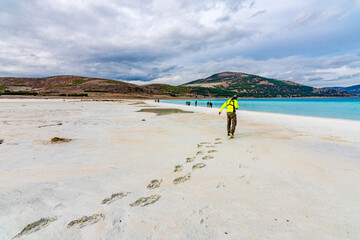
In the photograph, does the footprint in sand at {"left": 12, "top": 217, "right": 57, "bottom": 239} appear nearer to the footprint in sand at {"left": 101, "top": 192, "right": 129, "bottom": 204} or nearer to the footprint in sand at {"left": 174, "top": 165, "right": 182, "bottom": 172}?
the footprint in sand at {"left": 101, "top": 192, "right": 129, "bottom": 204}

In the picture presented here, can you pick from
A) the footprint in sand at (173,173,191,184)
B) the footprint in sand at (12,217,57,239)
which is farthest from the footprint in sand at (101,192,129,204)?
the footprint in sand at (173,173,191,184)

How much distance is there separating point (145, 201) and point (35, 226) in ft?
5.68

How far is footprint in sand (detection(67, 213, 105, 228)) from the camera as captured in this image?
2788 millimetres

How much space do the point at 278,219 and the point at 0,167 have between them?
7.03m

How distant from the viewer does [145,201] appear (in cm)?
348

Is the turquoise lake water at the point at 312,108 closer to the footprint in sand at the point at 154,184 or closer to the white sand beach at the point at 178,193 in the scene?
the white sand beach at the point at 178,193

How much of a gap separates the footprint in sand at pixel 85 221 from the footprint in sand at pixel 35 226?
1.24 feet

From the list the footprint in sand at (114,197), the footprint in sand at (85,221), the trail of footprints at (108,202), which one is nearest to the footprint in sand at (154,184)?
the trail of footprints at (108,202)

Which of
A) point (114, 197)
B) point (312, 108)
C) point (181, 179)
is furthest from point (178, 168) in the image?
point (312, 108)

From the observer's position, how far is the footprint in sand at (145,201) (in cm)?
338

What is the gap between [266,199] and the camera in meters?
3.57

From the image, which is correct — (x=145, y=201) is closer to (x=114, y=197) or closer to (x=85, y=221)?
(x=114, y=197)

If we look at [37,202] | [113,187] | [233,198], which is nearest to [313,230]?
[233,198]

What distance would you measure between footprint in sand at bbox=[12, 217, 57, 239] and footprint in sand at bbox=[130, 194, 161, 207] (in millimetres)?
1317
